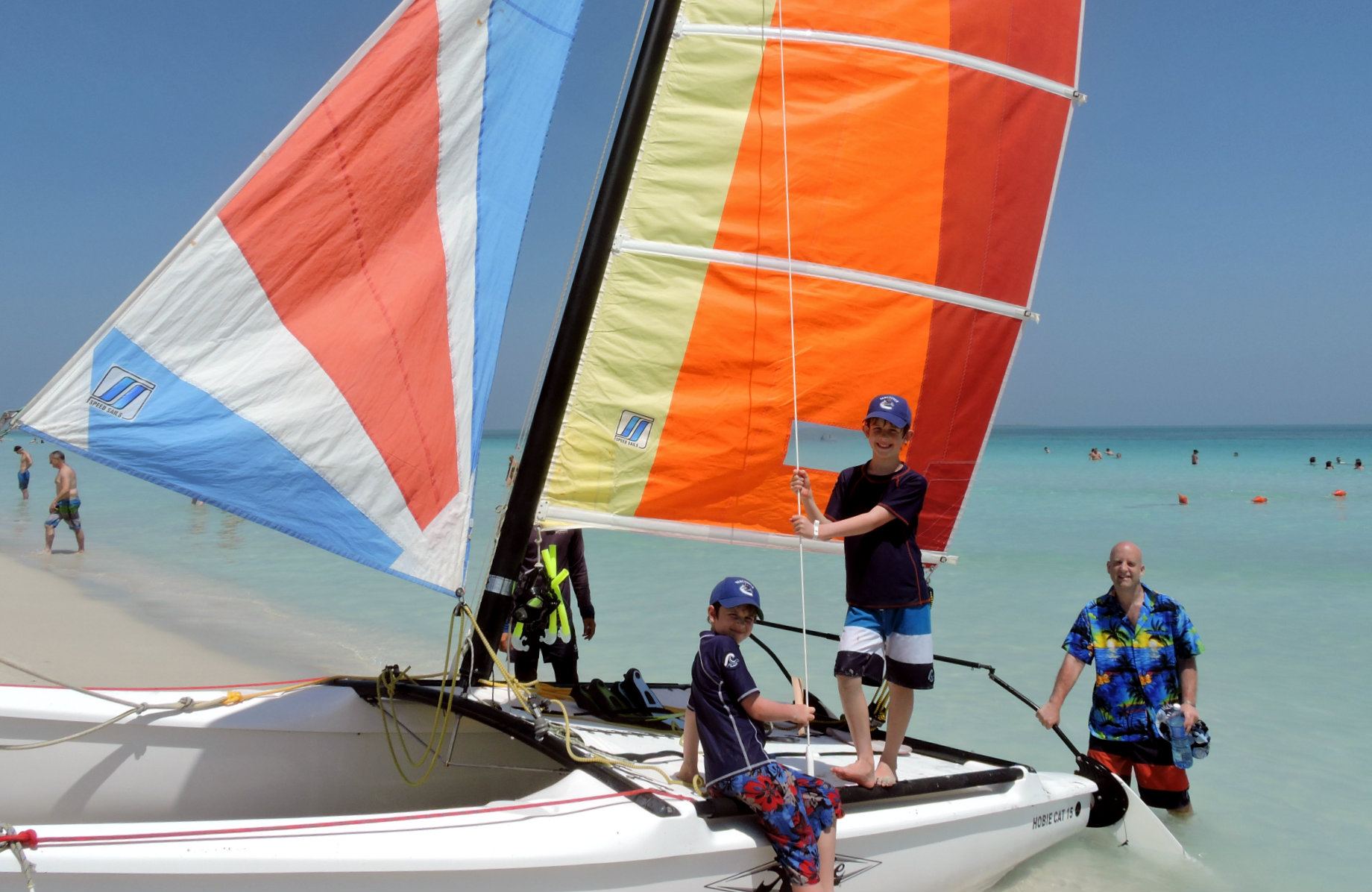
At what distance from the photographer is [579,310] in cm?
426

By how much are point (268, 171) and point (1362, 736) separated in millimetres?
7758

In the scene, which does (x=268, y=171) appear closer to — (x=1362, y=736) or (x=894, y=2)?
(x=894, y=2)

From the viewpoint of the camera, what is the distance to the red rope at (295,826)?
8.38 feet

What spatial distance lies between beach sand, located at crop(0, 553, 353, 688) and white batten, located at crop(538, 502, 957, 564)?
3.99m

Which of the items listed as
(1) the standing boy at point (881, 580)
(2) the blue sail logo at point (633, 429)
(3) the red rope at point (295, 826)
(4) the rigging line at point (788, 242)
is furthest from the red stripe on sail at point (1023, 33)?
(3) the red rope at point (295, 826)

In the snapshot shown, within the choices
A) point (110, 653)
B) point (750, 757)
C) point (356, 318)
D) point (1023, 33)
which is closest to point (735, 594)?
point (750, 757)

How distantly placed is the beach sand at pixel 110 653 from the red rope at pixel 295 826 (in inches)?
182

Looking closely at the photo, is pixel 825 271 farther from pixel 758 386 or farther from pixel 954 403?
pixel 954 403

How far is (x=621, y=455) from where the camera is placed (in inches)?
171

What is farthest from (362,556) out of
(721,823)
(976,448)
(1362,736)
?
(1362,736)

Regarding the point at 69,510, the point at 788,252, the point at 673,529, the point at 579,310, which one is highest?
the point at 788,252

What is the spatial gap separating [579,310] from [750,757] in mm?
1965

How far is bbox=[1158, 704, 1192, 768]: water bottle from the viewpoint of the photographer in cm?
432

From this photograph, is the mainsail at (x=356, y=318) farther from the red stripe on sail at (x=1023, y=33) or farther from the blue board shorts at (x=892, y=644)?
the red stripe on sail at (x=1023, y=33)
